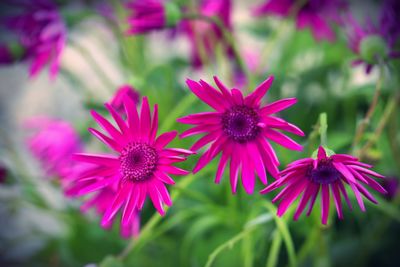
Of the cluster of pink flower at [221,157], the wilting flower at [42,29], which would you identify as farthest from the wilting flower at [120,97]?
the wilting flower at [42,29]

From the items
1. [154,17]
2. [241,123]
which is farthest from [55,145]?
[241,123]

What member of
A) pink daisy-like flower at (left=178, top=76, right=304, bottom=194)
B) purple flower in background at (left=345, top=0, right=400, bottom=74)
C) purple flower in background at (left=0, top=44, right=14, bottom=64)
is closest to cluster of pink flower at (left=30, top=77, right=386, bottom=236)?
pink daisy-like flower at (left=178, top=76, right=304, bottom=194)

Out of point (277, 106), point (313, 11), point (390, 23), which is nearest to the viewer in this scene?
point (277, 106)

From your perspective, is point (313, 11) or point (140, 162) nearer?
point (140, 162)

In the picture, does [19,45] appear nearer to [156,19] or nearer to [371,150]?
[156,19]

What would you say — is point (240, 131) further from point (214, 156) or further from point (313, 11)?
point (313, 11)

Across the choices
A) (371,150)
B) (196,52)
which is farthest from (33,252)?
(371,150)

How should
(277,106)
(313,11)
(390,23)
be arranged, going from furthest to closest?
(313,11) → (390,23) → (277,106)

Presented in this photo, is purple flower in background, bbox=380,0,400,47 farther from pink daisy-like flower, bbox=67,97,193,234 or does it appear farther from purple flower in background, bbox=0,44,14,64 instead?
purple flower in background, bbox=0,44,14,64
